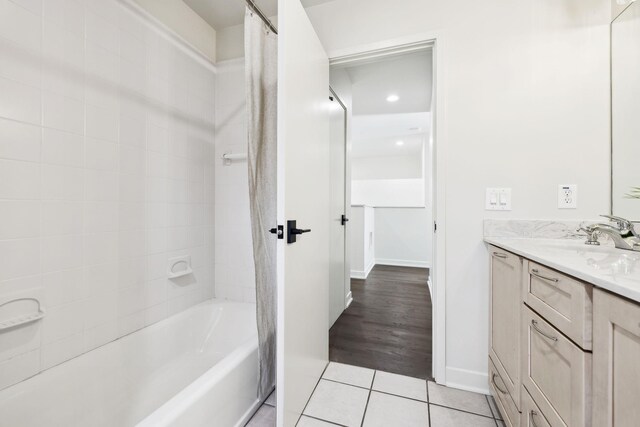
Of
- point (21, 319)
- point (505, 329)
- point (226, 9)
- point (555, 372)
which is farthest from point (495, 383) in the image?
point (226, 9)

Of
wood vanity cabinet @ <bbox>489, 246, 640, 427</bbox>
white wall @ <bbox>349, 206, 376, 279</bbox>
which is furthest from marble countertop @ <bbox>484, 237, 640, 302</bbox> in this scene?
white wall @ <bbox>349, 206, 376, 279</bbox>

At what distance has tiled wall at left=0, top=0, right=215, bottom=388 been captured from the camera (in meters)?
1.01

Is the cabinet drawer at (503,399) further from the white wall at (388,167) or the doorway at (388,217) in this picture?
the white wall at (388,167)

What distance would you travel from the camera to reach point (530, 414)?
0.91 m

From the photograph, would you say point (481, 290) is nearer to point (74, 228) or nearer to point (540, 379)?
point (540, 379)

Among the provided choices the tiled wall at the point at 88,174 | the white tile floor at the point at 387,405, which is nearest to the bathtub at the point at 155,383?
the tiled wall at the point at 88,174

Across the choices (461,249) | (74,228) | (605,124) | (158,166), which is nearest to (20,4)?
(158,166)

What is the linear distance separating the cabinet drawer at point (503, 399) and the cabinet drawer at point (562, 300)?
0.49m

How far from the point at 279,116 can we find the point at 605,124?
168 cm

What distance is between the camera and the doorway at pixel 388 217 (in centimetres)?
190

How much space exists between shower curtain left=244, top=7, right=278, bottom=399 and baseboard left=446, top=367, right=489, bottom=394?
1.07 meters

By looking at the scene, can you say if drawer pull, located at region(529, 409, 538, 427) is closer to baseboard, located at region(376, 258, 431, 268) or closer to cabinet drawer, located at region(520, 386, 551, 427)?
cabinet drawer, located at region(520, 386, 551, 427)

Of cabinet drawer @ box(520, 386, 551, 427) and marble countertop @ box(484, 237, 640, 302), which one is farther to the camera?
cabinet drawer @ box(520, 386, 551, 427)

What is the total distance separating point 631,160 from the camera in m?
1.20
